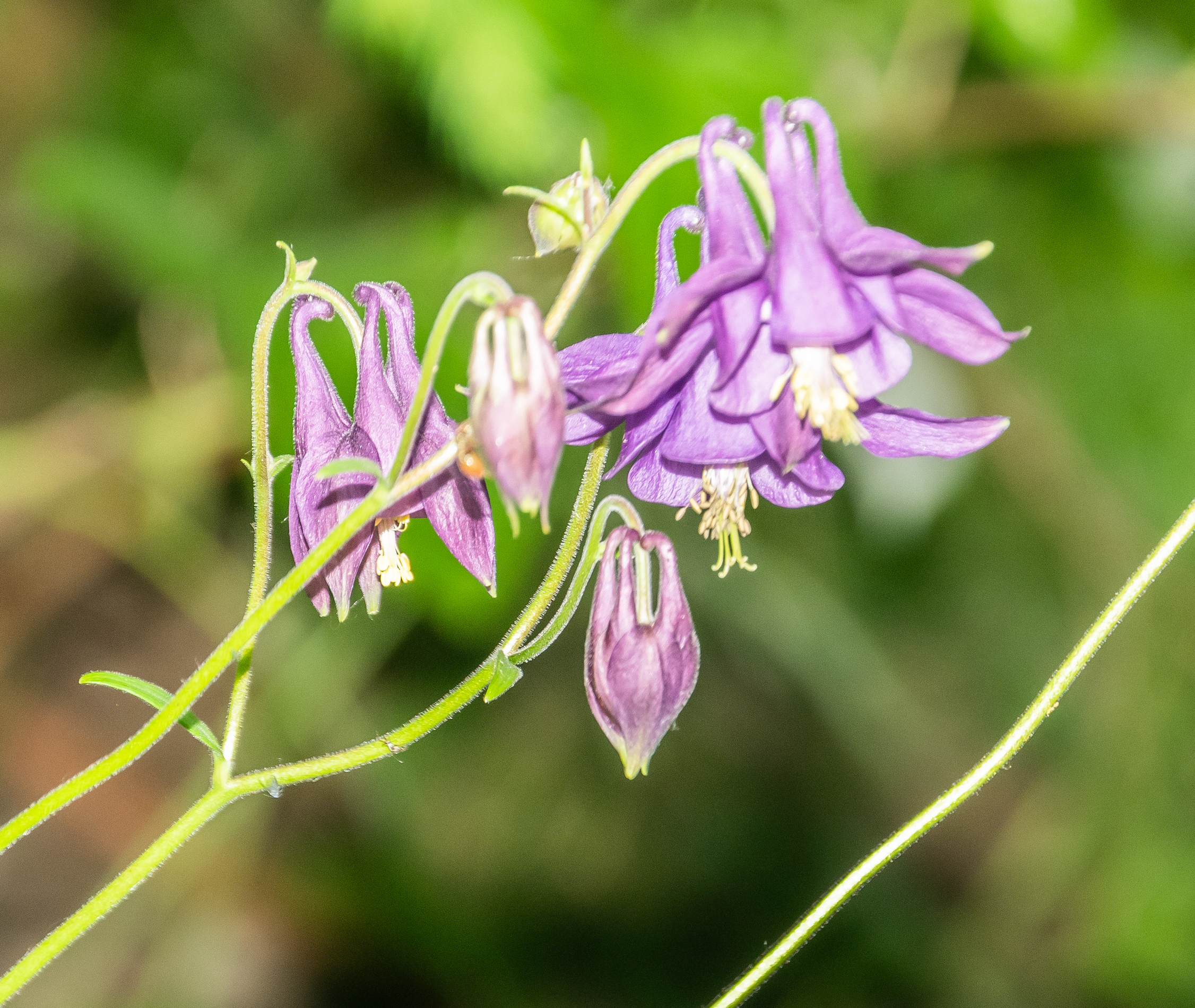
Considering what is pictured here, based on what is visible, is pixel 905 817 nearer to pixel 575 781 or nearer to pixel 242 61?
pixel 575 781

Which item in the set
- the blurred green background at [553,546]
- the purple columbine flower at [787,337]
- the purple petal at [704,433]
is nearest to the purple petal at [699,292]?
the purple columbine flower at [787,337]

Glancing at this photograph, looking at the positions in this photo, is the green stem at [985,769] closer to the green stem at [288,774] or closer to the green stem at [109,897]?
the green stem at [288,774]

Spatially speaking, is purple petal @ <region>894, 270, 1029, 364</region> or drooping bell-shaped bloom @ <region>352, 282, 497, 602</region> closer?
purple petal @ <region>894, 270, 1029, 364</region>

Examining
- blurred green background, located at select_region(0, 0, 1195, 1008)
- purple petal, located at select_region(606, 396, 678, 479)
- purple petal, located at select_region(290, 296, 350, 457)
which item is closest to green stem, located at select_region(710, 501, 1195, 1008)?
purple petal, located at select_region(606, 396, 678, 479)

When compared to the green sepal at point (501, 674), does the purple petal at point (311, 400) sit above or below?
above

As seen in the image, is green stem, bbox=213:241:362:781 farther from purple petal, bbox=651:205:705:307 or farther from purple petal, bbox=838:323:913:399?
purple petal, bbox=838:323:913:399

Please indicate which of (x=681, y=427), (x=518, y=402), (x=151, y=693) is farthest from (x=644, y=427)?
(x=151, y=693)
